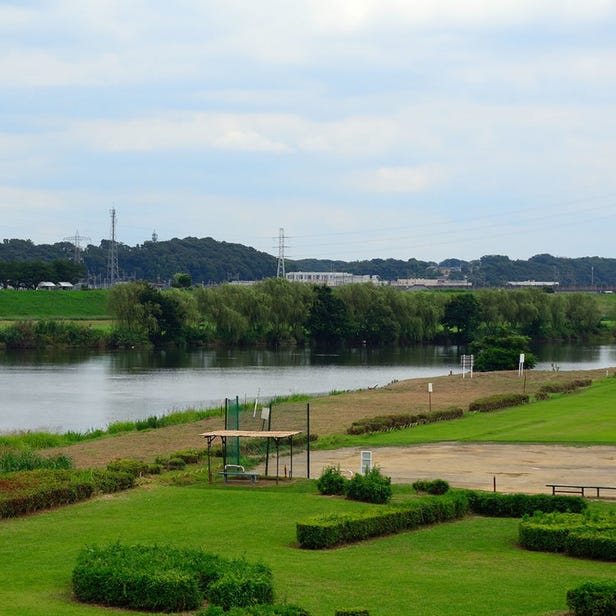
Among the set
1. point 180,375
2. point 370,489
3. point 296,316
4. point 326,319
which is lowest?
point 180,375

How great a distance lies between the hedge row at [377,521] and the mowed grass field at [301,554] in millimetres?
306

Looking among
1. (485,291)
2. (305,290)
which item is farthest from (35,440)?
(485,291)

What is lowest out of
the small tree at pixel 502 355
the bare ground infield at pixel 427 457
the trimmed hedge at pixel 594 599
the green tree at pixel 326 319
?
the bare ground infield at pixel 427 457

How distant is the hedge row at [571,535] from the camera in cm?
2050

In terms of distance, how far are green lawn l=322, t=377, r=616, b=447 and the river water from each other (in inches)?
638

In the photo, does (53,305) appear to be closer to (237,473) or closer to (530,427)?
(530,427)

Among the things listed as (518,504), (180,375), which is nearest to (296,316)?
(180,375)

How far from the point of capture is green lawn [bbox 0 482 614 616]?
55.0ft

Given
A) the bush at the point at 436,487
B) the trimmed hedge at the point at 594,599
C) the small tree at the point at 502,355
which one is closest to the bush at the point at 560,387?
the small tree at the point at 502,355

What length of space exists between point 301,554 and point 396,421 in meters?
25.7

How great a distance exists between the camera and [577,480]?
3144cm

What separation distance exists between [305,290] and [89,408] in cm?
7117

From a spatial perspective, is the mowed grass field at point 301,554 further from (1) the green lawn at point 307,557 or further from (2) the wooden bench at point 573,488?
(2) the wooden bench at point 573,488

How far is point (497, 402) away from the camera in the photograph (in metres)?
54.3
